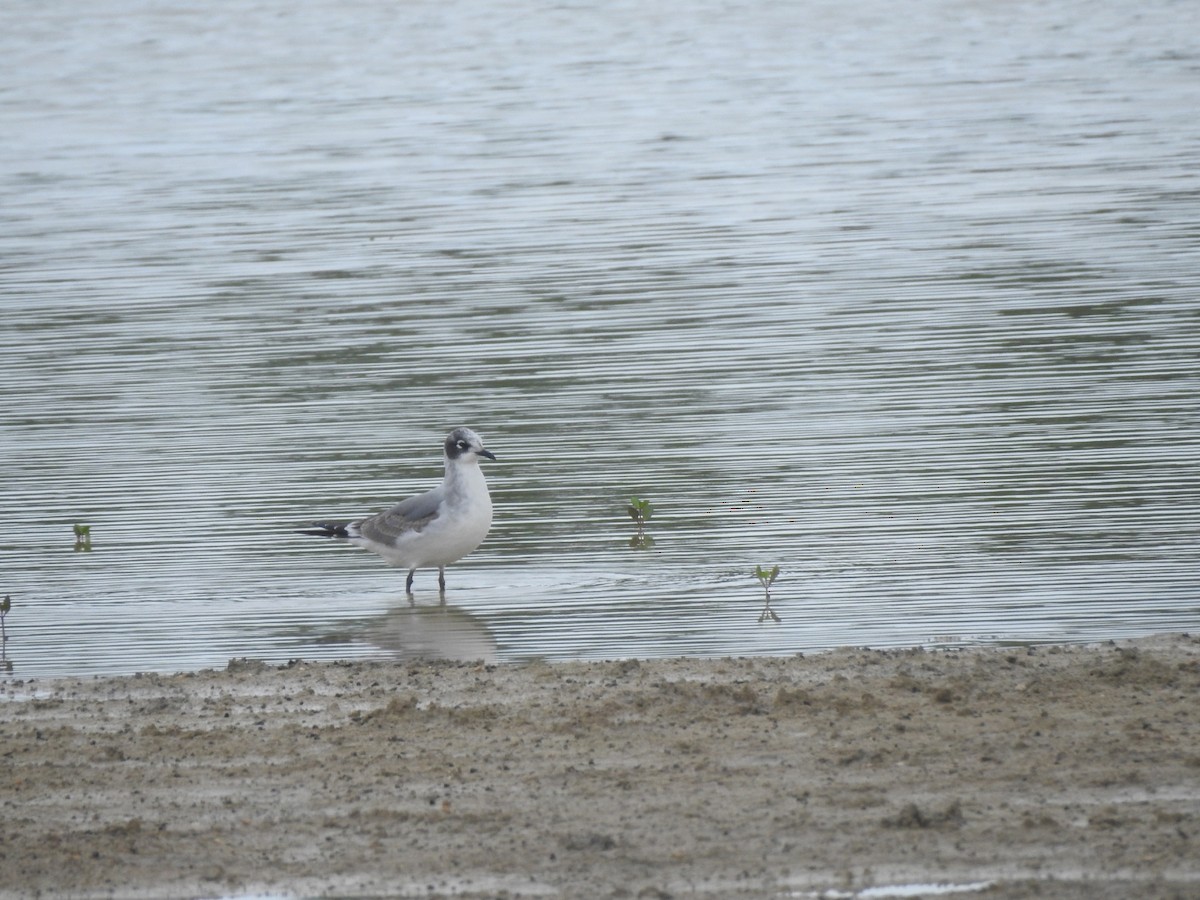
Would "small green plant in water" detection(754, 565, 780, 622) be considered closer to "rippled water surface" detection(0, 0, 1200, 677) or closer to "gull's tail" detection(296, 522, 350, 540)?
"rippled water surface" detection(0, 0, 1200, 677)

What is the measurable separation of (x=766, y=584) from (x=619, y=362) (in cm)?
581

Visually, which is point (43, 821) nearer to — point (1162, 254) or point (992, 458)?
point (992, 458)

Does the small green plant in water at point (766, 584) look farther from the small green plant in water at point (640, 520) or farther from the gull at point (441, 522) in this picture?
→ the gull at point (441, 522)

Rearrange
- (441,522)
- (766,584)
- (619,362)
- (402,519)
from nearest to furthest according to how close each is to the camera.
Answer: (766,584), (441,522), (402,519), (619,362)

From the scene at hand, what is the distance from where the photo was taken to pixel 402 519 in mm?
10430

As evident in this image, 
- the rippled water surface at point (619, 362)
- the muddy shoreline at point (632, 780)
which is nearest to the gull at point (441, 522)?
the rippled water surface at point (619, 362)

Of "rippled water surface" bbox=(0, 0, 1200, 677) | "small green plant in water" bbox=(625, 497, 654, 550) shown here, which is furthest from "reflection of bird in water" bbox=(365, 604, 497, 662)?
"small green plant in water" bbox=(625, 497, 654, 550)

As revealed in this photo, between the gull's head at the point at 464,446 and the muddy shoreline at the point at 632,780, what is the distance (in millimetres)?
2453

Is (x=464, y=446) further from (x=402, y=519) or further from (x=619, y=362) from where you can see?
(x=619, y=362)

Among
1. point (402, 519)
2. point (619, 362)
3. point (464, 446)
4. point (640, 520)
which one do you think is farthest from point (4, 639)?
point (619, 362)

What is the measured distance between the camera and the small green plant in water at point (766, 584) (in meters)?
9.11

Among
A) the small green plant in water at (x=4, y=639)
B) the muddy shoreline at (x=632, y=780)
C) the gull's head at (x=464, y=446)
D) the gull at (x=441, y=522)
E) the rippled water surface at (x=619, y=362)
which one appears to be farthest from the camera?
the gull's head at (x=464, y=446)

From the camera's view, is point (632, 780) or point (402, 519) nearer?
point (632, 780)

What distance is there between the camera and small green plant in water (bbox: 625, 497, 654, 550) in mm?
10648
